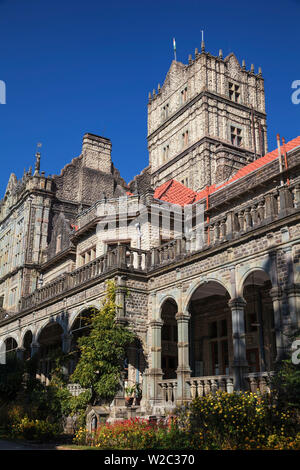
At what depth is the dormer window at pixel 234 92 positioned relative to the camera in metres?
42.2

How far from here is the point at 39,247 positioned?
123 ft

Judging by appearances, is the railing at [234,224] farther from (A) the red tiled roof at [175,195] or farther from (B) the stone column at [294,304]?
(A) the red tiled roof at [175,195]

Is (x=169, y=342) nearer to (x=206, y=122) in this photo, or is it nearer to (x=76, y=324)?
(x=76, y=324)

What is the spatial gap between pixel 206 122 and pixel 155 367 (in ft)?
81.3

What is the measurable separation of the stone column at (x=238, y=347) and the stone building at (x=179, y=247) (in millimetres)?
33

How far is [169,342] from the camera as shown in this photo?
23.7 m

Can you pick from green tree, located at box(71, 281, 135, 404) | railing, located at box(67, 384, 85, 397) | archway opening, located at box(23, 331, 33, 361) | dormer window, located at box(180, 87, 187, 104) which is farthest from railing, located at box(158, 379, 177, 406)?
dormer window, located at box(180, 87, 187, 104)

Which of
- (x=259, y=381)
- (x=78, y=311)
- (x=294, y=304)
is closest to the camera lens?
(x=294, y=304)

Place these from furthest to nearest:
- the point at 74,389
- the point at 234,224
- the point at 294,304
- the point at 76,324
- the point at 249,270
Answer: the point at 76,324
the point at 74,389
the point at 234,224
the point at 249,270
the point at 294,304

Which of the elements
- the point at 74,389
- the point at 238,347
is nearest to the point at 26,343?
the point at 74,389

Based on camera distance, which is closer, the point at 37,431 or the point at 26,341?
the point at 37,431

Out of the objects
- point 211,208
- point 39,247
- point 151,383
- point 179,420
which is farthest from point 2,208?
point 179,420
